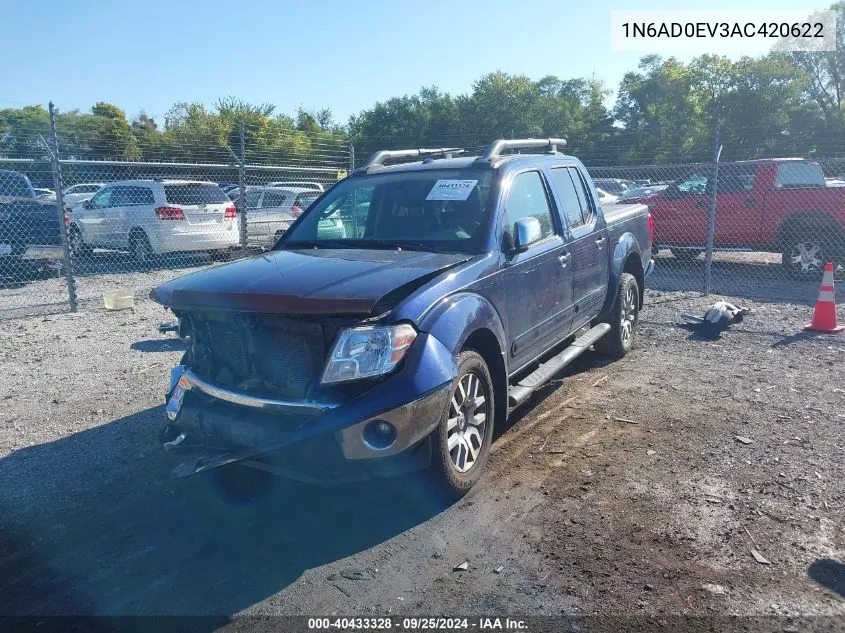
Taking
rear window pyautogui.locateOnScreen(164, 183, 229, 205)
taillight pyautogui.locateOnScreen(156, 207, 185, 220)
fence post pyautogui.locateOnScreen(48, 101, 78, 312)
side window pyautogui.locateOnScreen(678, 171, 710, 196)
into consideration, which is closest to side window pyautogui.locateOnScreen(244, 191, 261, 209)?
rear window pyautogui.locateOnScreen(164, 183, 229, 205)

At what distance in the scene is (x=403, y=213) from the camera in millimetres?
5027

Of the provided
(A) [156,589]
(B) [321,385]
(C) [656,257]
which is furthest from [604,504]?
(C) [656,257]

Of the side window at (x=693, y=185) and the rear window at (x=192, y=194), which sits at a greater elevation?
the rear window at (x=192, y=194)

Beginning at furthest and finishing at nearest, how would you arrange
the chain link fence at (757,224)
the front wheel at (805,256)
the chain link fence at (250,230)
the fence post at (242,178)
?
1. the front wheel at (805,256)
2. the chain link fence at (757,224)
3. the chain link fence at (250,230)
4. the fence post at (242,178)

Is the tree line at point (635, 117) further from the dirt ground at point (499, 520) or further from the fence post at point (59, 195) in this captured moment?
the dirt ground at point (499, 520)

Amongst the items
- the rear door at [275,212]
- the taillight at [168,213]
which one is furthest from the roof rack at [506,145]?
the taillight at [168,213]

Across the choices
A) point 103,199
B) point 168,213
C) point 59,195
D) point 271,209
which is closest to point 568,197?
point 59,195

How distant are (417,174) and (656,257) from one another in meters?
10.6

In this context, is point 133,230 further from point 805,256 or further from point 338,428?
point 805,256

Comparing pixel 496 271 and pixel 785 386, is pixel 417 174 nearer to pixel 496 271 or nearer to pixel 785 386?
pixel 496 271

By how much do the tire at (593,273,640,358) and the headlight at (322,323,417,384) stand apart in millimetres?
3585

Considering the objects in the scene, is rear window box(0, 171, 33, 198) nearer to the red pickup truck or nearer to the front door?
the front door

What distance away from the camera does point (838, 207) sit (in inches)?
442

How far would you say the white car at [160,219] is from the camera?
42.4 feet
